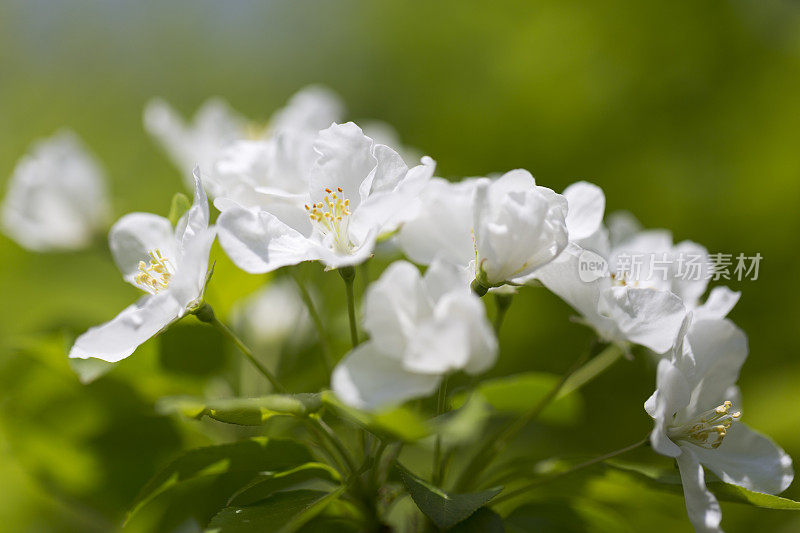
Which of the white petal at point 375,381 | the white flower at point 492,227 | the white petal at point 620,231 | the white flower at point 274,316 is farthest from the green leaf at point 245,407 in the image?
the white flower at point 274,316

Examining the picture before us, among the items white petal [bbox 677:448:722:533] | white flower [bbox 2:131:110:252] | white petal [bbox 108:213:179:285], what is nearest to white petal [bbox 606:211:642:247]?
white petal [bbox 677:448:722:533]

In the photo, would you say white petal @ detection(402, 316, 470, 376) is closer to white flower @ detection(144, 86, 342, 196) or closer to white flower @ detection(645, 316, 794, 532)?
white flower @ detection(645, 316, 794, 532)

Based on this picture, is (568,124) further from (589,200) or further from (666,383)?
(666,383)

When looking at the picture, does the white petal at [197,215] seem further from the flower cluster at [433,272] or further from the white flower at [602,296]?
the white flower at [602,296]

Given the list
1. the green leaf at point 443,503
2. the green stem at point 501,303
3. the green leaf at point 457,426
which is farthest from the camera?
the green stem at point 501,303

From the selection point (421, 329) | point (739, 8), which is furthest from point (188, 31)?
point (421, 329)

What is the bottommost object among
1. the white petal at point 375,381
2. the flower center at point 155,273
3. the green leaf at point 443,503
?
the green leaf at point 443,503
